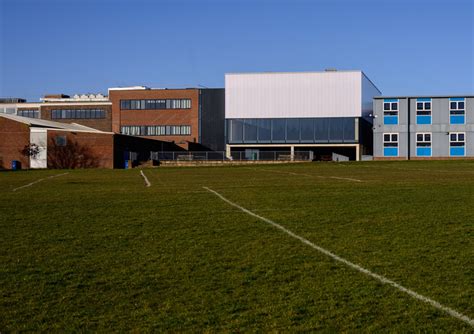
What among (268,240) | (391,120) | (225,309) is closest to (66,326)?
(225,309)

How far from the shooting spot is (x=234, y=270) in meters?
8.34

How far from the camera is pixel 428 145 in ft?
244

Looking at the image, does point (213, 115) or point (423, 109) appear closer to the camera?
point (423, 109)

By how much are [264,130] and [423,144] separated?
2319 centimetres

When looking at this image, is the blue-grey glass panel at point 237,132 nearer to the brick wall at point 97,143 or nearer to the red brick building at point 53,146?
the red brick building at point 53,146

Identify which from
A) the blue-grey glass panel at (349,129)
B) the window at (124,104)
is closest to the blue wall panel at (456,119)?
the blue-grey glass panel at (349,129)

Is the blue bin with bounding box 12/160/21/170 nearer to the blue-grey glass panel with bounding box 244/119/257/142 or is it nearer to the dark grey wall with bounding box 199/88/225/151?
the blue-grey glass panel with bounding box 244/119/257/142

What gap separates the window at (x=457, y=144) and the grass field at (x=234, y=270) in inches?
2424

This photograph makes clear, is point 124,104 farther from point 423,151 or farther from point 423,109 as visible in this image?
point 423,151

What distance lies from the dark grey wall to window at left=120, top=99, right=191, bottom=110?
8.70 feet

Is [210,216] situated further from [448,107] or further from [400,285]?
[448,107]

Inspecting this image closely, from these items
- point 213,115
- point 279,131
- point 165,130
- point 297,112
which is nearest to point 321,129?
point 297,112

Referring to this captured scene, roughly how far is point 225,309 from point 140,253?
143 inches

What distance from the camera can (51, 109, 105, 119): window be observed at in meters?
104
